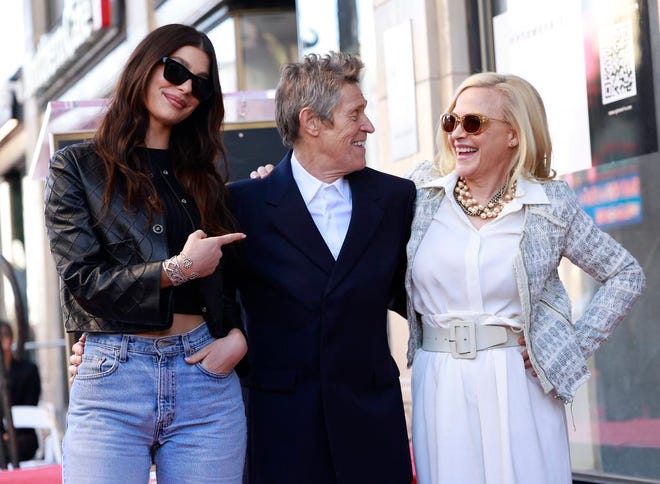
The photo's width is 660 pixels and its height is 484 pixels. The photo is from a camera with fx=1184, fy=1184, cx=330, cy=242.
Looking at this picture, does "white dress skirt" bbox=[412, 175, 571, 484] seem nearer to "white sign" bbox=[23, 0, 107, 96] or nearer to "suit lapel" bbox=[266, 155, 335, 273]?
"suit lapel" bbox=[266, 155, 335, 273]

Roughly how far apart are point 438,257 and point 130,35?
11.2 metres

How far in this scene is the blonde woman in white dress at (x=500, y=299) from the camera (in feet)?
13.0

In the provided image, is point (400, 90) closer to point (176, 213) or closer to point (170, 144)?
point (170, 144)

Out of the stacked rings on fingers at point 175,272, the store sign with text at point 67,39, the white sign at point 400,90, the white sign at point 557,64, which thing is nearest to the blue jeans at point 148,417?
the stacked rings on fingers at point 175,272

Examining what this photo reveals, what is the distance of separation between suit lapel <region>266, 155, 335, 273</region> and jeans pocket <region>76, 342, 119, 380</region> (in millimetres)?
829

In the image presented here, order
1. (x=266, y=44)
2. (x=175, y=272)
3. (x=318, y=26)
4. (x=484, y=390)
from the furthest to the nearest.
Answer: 1. (x=266, y=44)
2. (x=318, y=26)
3. (x=484, y=390)
4. (x=175, y=272)

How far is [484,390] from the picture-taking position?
156 inches

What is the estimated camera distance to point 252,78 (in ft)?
38.5

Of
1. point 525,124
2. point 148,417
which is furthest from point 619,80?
point 148,417

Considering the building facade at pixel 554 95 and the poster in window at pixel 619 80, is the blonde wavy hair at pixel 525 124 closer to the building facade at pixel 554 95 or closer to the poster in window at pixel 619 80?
the building facade at pixel 554 95

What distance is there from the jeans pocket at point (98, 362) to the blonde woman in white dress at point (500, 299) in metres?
1.16

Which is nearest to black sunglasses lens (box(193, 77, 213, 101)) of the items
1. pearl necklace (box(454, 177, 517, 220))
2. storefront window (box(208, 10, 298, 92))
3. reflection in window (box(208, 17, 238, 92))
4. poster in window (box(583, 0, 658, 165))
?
pearl necklace (box(454, 177, 517, 220))

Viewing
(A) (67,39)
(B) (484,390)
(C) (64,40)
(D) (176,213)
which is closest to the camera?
(D) (176,213)

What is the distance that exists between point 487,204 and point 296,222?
674mm
